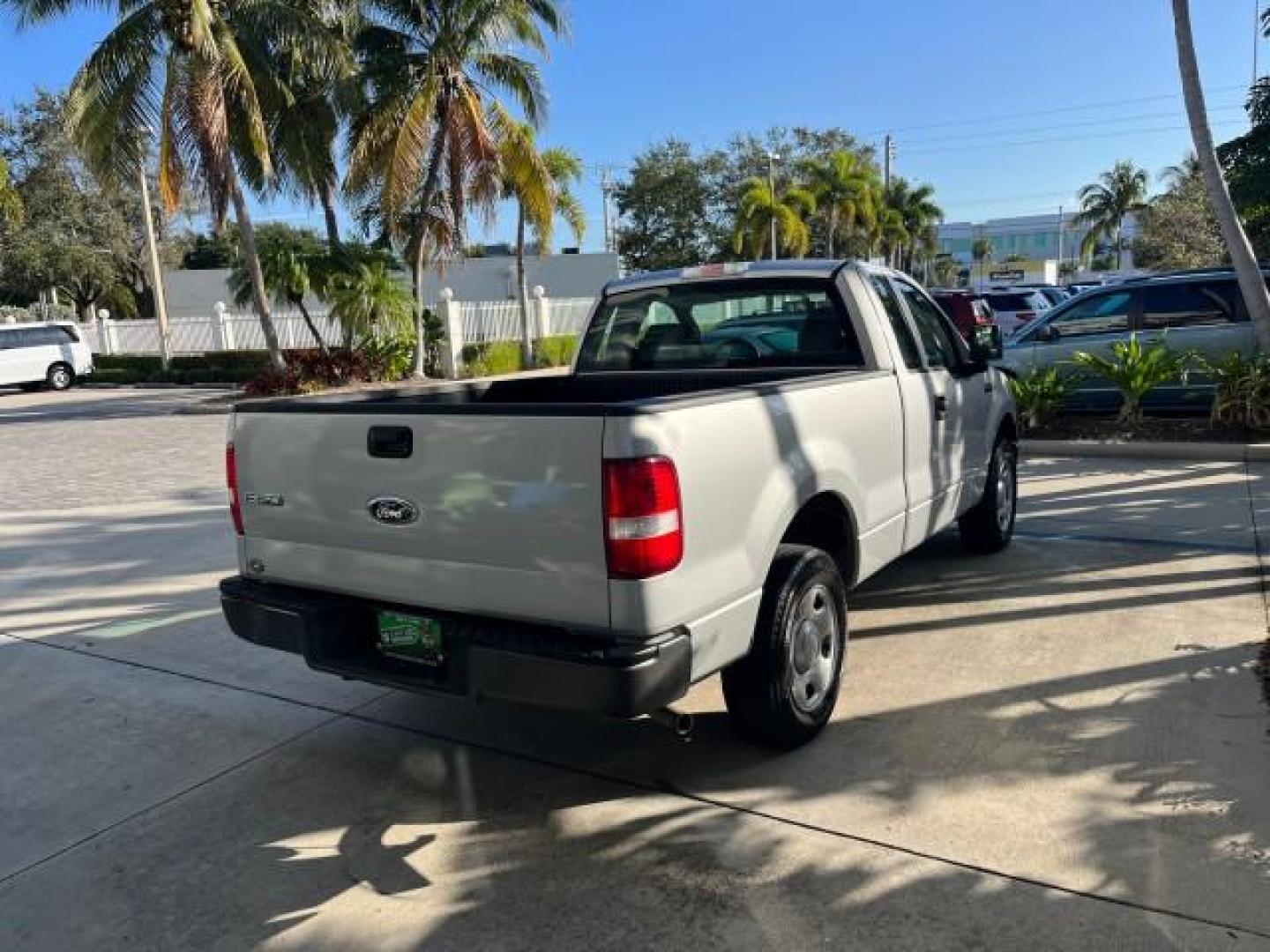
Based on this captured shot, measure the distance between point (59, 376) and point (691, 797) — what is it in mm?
30323

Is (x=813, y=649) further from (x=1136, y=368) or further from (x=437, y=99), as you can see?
(x=437, y=99)

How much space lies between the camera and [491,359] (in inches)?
988

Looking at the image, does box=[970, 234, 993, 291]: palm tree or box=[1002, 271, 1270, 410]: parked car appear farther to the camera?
box=[970, 234, 993, 291]: palm tree

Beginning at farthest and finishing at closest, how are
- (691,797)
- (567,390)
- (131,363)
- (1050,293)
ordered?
(131,363) < (1050,293) < (567,390) < (691,797)

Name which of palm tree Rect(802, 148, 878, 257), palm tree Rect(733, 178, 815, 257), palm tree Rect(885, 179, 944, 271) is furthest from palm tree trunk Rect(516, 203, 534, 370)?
palm tree Rect(885, 179, 944, 271)

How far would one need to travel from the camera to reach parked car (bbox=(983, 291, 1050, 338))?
22.6 metres

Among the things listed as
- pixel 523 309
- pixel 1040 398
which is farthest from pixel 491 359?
pixel 1040 398

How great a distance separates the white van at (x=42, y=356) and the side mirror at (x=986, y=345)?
93.0ft

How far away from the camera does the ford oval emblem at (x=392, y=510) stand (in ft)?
11.3

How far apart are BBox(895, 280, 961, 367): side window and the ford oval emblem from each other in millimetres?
2991

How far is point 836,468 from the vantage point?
4.05 meters

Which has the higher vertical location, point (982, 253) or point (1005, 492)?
point (982, 253)

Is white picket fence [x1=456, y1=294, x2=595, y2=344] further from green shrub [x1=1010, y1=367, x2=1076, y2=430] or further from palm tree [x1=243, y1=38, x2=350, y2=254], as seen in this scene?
green shrub [x1=1010, y1=367, x2=1076, y2=430]

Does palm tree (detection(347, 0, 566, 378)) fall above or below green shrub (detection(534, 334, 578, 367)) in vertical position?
above
